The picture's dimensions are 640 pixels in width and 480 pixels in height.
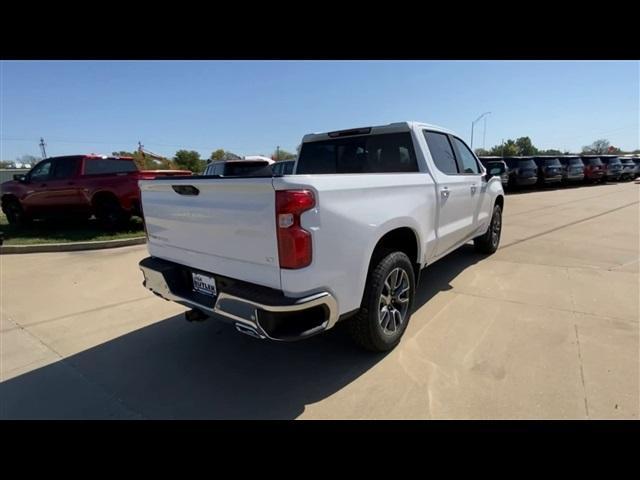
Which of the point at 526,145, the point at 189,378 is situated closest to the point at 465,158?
the point at 189,378

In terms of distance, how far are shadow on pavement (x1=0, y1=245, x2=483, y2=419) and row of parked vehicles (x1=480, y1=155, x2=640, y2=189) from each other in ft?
42.2

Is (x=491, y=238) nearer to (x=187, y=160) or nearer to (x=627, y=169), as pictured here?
(x=627, y=169)

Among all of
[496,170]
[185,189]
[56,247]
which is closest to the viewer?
[185,189]

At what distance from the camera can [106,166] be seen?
8891 millimetres

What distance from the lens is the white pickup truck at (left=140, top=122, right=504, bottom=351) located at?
2086 millimetres

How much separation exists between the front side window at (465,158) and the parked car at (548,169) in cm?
1643

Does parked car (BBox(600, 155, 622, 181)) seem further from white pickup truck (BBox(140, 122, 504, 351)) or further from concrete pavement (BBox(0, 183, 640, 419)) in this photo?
white pickup truck (BBox(140, 122, 504, 351))

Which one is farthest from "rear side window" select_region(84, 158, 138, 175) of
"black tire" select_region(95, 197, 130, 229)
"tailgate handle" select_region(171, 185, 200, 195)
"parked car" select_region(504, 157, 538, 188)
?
"parked car" select_region(504, 157, 538, 188)

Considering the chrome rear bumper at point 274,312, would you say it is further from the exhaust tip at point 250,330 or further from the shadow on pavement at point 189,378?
the shadow on pavement at point 189,378

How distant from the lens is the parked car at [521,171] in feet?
55.5

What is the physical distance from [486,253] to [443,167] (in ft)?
9.10

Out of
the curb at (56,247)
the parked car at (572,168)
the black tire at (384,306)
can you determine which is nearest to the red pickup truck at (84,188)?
the curb at (56,247)

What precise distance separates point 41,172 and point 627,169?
3408 cm
